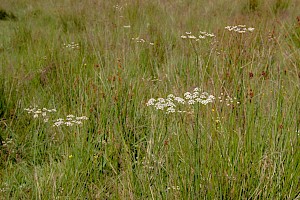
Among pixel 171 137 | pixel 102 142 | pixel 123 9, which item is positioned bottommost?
pixel 102 142

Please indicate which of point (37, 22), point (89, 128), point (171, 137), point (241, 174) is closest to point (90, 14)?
point (37, 22)

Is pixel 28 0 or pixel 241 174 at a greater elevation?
pixel 28 0

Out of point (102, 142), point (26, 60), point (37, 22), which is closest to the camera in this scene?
point (102, 142)

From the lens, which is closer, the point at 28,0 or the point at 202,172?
the point at 202,172

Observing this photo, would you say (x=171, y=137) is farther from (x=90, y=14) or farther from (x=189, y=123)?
(x=90, y=14)

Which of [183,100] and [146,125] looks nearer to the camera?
[183,100]

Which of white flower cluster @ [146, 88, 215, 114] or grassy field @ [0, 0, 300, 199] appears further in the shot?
white flower cluster @ [146, 88, 215, 114]

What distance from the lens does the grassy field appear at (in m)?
1.61

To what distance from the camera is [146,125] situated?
239 cm

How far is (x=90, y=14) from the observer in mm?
5156

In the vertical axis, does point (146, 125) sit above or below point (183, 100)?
below

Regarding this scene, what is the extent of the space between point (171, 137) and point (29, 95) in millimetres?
1412

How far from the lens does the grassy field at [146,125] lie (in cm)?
161

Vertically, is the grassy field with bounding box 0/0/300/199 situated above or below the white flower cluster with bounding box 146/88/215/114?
below
